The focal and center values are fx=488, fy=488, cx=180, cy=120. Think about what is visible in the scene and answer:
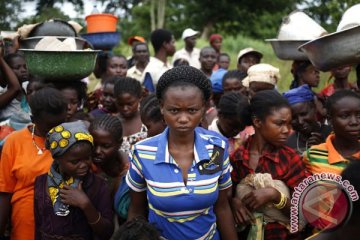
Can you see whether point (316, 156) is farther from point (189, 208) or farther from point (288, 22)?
point (288, 22)

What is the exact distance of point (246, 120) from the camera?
10.5 ft

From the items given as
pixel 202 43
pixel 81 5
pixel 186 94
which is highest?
pixel 186 94

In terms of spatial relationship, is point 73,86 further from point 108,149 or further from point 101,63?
point 101,63

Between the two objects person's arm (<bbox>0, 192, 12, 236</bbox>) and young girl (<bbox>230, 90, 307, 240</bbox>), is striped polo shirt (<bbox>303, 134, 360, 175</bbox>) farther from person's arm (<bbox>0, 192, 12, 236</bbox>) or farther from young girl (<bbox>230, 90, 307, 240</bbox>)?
person's arm (<bbox>0, 192, 12, 236</bbox>)

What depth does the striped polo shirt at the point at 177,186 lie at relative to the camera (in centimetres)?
245

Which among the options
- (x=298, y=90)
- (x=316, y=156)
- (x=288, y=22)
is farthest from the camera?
(x=288, y=22)

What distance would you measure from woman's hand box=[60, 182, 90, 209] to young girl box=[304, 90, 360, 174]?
Result: 136 centimetres

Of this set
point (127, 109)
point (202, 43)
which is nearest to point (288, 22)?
point (127, 109)

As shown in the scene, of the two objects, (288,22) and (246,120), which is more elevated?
(288,22)

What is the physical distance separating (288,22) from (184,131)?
8.99 ft

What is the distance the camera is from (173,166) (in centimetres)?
249

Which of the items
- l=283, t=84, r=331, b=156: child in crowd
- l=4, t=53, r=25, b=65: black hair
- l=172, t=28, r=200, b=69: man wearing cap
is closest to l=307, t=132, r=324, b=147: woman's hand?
l=283, t=84, r=331, b=156: child in crowd

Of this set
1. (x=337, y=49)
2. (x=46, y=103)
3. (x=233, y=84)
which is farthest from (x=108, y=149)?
Answer: (x=233, y=84)

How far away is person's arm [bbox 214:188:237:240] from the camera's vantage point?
267cm
